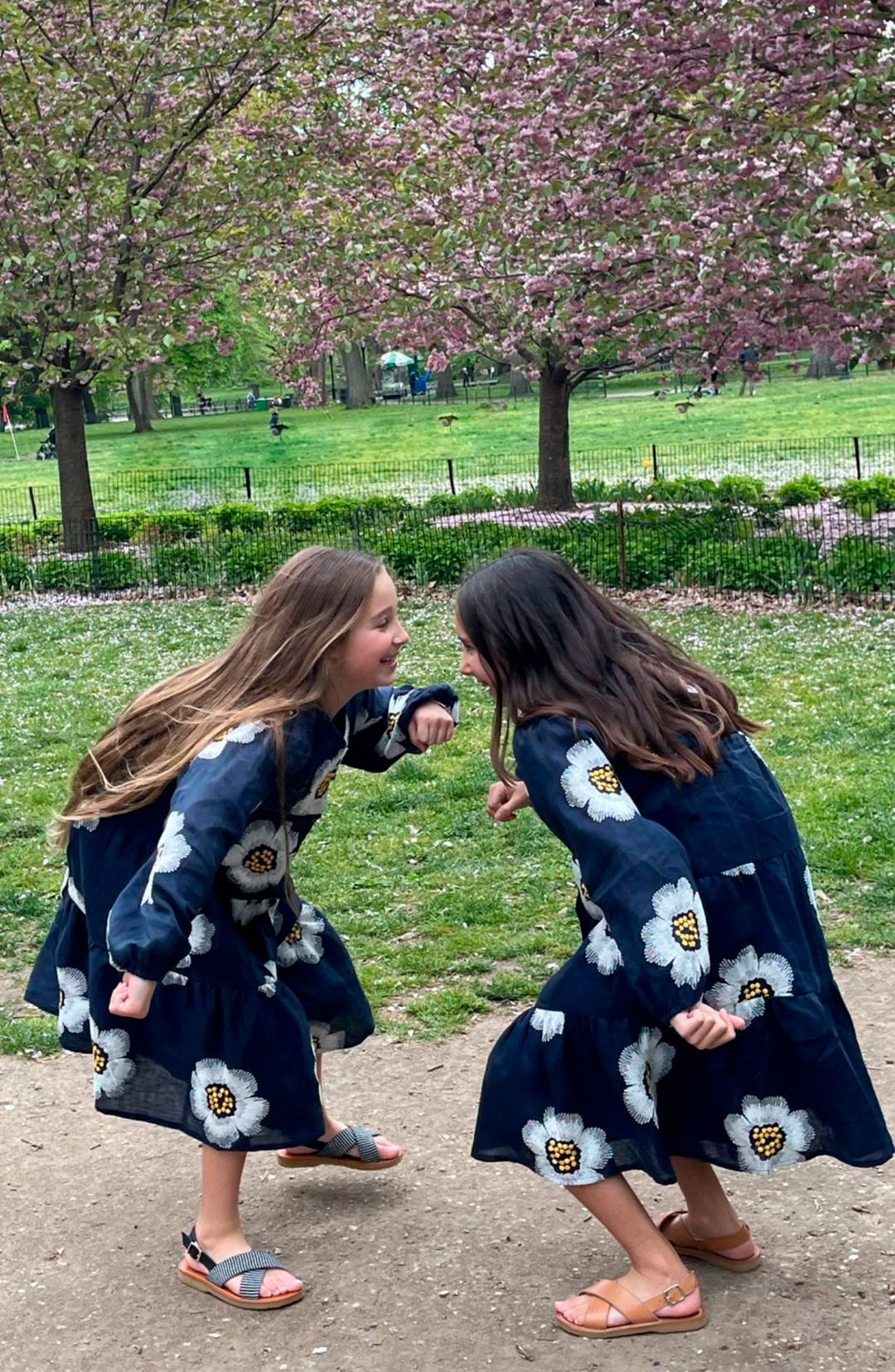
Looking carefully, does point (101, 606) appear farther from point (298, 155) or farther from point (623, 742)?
point (623, 742)

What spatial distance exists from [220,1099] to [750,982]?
1.07 meters

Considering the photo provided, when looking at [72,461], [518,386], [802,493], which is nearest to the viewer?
[802,493]

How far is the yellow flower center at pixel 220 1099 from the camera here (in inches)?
124

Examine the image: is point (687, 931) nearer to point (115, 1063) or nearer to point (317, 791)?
point (317, 791)

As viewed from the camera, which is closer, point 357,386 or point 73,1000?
point 73,1000

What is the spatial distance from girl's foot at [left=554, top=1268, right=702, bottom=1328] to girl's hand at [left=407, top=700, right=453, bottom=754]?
3.78 feet

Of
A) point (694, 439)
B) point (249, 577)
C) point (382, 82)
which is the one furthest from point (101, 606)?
point (694, 439)

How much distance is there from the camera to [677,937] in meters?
2.72

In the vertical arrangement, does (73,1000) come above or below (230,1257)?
above

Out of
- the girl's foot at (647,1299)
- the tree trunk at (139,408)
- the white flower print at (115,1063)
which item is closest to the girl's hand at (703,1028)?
the girl's foot at (647,1299)

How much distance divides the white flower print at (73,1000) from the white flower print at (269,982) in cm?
41

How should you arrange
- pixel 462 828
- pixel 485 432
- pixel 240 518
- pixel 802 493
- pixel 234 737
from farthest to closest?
pixel 485 432, pixel 240 518, pixel 802 493, pixel 462 828, pixel 234 737

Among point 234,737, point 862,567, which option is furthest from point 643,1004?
point 862,567

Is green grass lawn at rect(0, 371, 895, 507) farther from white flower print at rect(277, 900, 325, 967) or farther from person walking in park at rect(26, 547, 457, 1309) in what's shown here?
person walking in park at rect(26, 547, 457, 1309)
